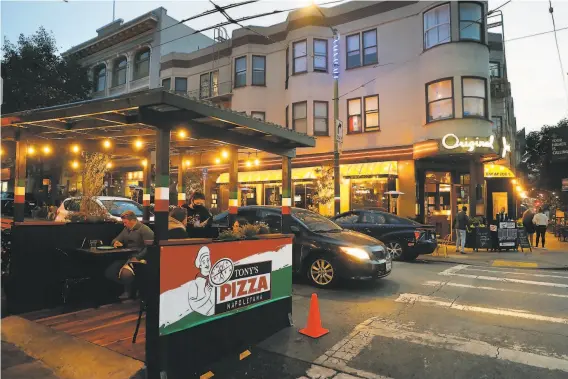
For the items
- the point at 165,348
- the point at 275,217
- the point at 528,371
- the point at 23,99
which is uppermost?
the point at 23,99

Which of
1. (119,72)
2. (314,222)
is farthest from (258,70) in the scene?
(314,222)

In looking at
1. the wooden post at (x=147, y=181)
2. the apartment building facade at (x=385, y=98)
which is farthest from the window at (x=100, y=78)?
the wooden post at (x=147, y=181)

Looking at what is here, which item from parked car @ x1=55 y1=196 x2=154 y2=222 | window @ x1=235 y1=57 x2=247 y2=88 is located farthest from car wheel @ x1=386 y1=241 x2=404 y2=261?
window @ x1=235 y1=57 x2=247 y2=88

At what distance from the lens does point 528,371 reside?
4.12 meters

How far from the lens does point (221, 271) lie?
4363mm

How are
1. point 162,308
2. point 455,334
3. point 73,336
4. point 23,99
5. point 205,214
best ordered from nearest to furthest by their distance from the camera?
point 162,308 → point 73,336 → point 455,334 → point 205,214 → point 23,99

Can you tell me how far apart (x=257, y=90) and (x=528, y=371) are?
20718mm

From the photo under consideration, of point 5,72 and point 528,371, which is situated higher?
point 5,72

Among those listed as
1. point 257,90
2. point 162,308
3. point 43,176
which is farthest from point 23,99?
point 162,308

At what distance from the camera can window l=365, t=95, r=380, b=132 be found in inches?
771

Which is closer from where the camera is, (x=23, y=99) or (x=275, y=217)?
Answer: (x=275, y=217)

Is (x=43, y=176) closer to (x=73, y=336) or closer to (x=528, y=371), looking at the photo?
(x=73, y=336)

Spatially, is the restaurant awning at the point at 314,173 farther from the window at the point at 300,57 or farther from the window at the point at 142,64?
the window at the point at 142,64

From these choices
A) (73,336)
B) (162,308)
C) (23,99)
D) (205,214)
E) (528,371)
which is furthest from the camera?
(23,99)
